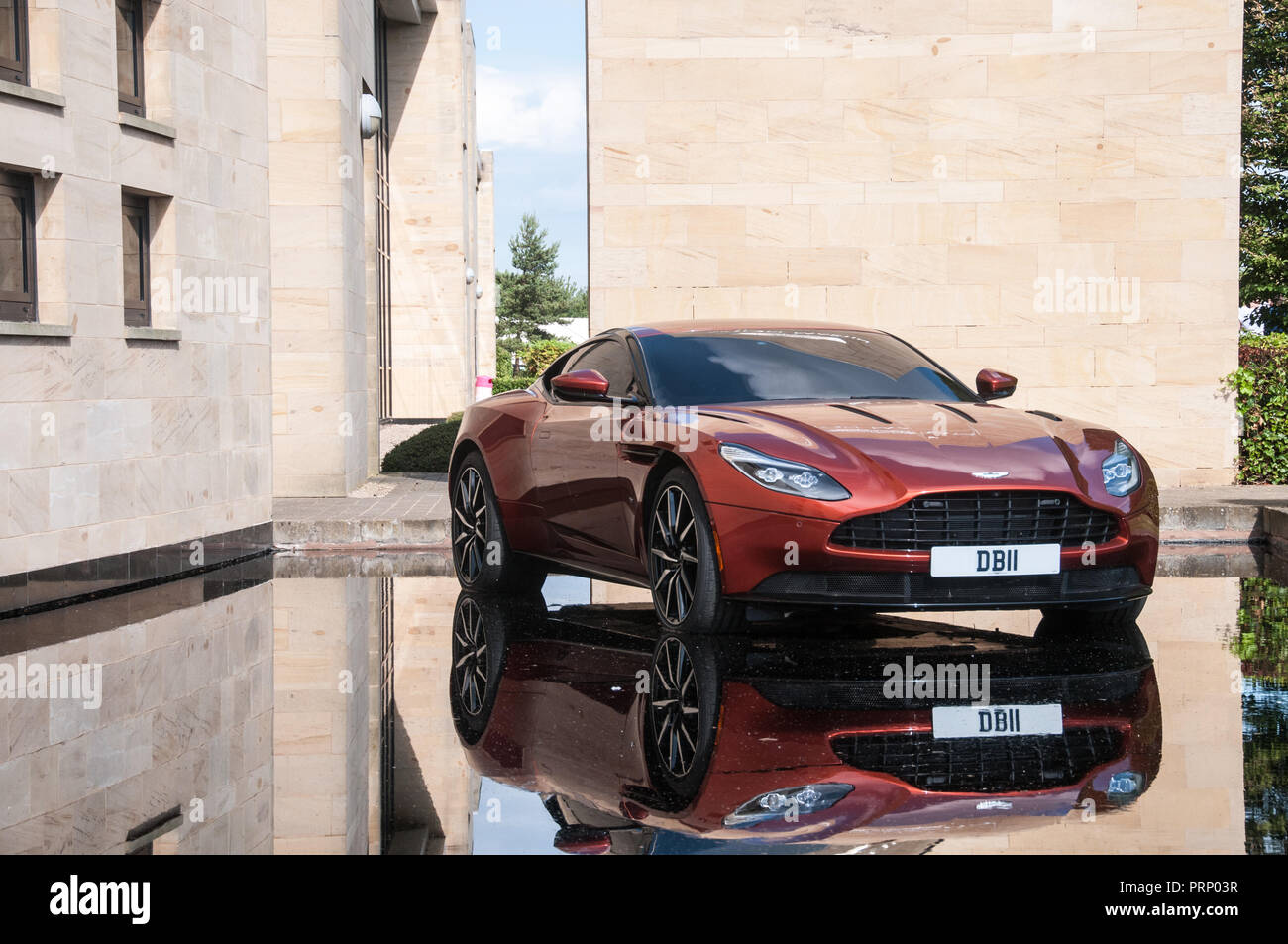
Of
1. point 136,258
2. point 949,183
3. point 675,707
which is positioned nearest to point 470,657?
point 675,707

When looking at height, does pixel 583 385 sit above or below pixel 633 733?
above

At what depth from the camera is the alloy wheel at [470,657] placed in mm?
6359

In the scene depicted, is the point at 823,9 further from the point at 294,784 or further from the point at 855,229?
the point at 294,784

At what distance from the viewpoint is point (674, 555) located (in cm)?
716

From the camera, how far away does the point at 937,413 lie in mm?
7477

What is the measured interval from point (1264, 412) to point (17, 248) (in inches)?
479

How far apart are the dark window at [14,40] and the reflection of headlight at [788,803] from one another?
698 centimetres

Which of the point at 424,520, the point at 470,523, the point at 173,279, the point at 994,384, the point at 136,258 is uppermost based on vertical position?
the point at 136,258

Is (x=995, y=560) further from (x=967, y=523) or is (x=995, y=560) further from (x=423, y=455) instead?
(x=423, y=455)

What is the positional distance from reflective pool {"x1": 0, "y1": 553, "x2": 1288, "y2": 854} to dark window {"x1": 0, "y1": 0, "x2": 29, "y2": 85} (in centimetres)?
319

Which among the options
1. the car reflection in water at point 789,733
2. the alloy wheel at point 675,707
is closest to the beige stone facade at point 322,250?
the car reflection in water at point 789,733

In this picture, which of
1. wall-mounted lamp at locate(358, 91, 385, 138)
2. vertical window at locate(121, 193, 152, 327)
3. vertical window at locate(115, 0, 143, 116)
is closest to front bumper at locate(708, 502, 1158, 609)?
vertical window at locate(121, 193, 152, 327)

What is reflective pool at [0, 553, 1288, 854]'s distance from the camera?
13.9ft

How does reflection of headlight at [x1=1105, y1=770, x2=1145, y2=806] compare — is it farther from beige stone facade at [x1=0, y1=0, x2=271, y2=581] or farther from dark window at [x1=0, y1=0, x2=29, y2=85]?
dark window at [x1=0, y1=0, x2=29, y2=85]
